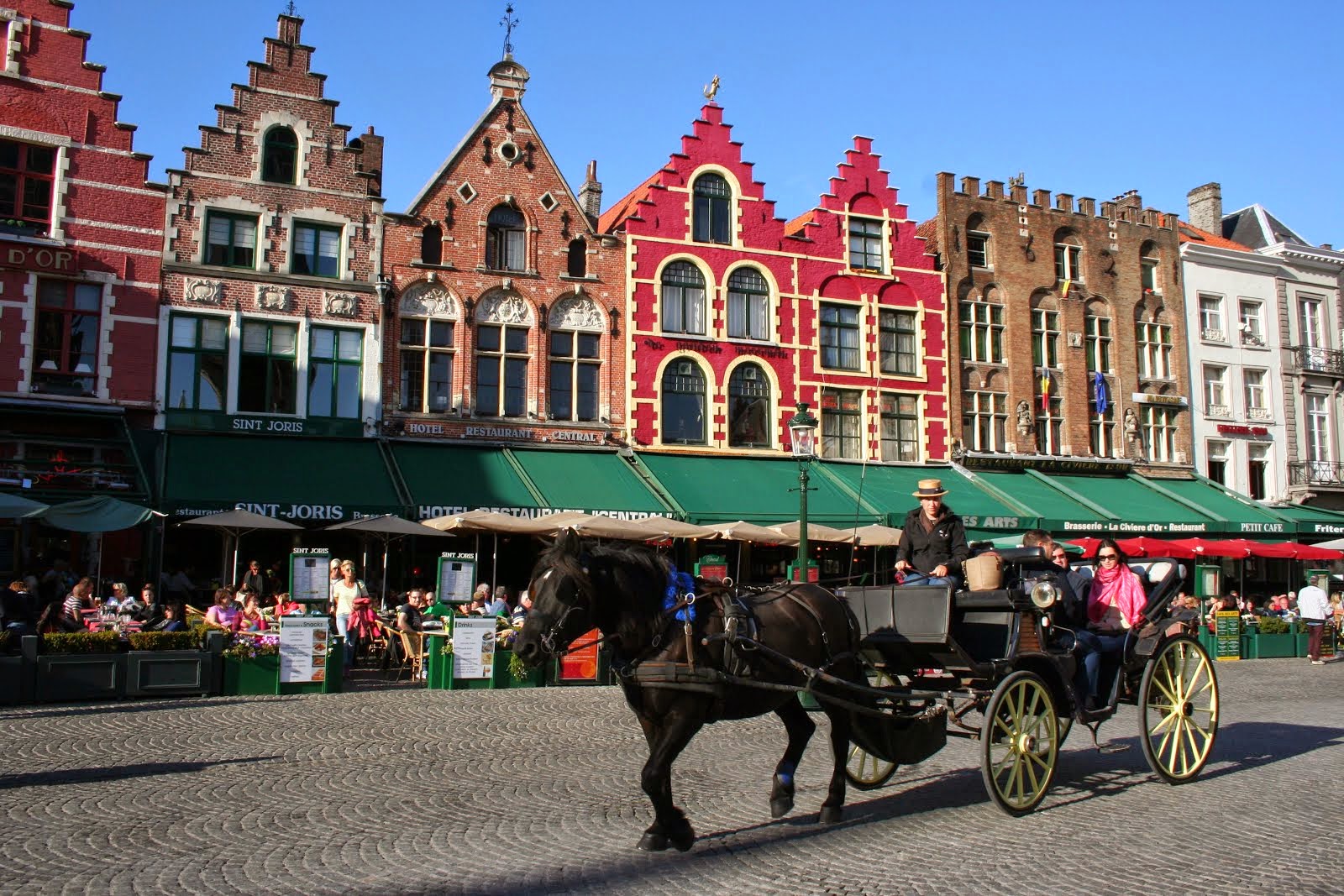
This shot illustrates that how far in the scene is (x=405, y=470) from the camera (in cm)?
2275

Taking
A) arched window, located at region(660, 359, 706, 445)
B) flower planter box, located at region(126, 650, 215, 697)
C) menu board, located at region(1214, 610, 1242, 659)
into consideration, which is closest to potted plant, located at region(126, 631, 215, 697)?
flower planter box, located at region(126, 650, 215, 697)

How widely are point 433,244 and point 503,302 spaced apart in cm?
201

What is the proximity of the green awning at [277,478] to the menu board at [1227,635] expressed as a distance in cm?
1629

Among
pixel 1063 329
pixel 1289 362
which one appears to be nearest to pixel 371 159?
pixel 1063 329

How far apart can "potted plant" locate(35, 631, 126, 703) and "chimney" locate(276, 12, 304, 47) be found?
50.5 feet

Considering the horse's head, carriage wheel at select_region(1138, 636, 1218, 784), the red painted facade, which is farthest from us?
the red painted facade

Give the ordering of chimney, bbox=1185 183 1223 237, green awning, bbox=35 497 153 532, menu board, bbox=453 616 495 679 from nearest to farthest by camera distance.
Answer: menu board, bbox=453 616 495 679
green awning, bbox=35 497 153 532
chimney, bbox=1185 183 1223 237

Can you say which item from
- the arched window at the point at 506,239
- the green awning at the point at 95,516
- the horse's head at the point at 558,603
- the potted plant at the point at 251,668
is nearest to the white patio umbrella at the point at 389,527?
the green awning at the point at 95,516

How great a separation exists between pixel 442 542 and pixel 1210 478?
22952 millimetres

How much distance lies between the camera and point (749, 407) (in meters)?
27.4

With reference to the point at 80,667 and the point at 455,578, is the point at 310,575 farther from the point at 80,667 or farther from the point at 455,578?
the point at 80,667

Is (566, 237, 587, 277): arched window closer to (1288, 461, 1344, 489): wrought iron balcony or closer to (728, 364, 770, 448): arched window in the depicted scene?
(728, 364, 770, 448): arched window

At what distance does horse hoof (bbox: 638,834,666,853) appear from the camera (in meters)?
6.16

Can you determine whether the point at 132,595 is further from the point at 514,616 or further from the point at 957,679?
the point at 957,679
